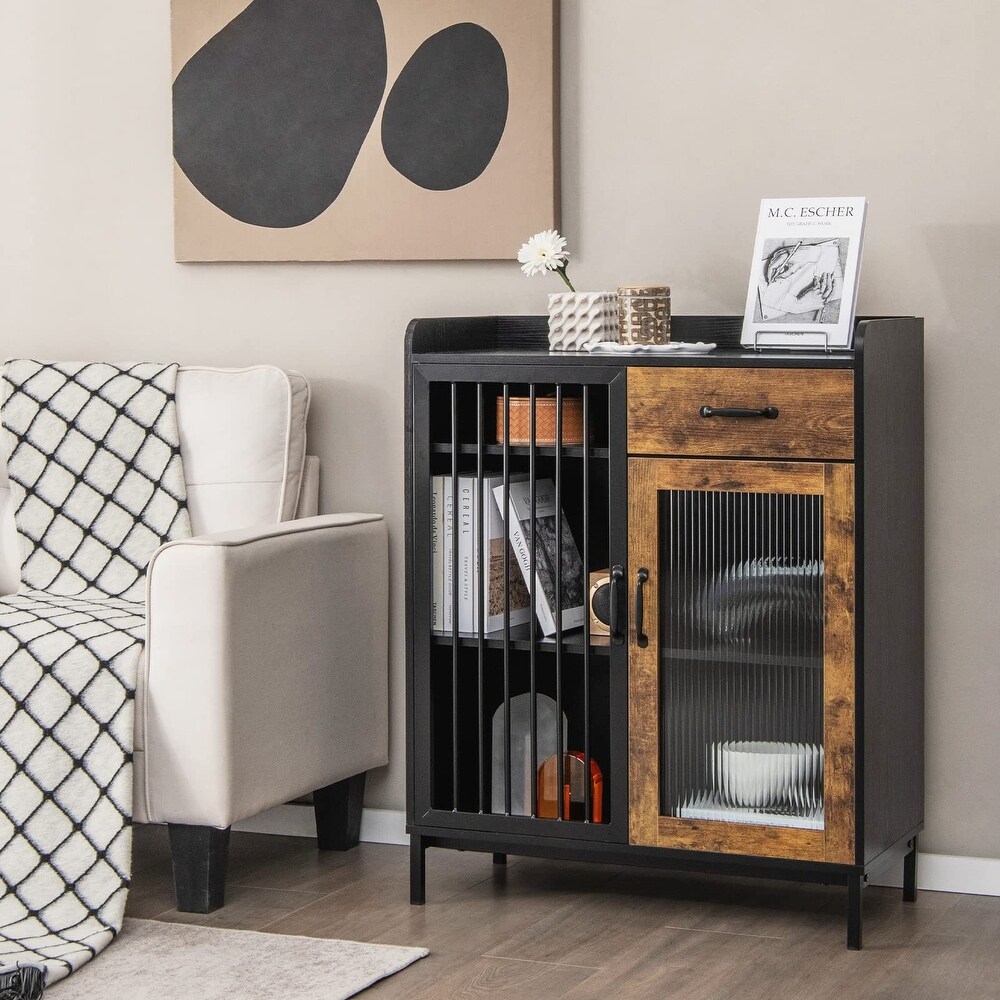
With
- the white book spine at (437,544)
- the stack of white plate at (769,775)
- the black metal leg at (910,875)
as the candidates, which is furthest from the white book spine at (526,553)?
the black metal leg at (910,875)

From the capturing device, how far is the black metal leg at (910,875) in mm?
2641

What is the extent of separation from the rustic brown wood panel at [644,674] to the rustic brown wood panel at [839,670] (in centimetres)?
27

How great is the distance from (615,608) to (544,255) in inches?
26.4

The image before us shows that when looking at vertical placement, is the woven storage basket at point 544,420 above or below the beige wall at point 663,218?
below

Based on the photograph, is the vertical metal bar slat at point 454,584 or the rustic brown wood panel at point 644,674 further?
the vertical metal bar slat at point 454,584

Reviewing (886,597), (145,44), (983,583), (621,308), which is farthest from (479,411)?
(145,44)

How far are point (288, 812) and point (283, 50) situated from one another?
153 centimetres

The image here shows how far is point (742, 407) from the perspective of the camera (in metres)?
2.35

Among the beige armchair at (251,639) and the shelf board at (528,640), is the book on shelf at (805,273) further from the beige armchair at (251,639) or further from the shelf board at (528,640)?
the beige armchair at (251,639)

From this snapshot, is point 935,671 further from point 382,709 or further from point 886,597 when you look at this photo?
point 382,709

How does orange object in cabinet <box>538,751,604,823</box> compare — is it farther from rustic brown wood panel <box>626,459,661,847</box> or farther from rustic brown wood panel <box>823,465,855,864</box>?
rustic brown wood panel <box>823,465,855,864</box>

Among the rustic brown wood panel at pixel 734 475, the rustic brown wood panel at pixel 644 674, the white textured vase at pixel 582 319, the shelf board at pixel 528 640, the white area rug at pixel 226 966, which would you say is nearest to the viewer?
the white area rug at pixel 226 966

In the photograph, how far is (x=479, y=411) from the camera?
8.41 ft

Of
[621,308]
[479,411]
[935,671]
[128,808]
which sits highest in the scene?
[621,308]
